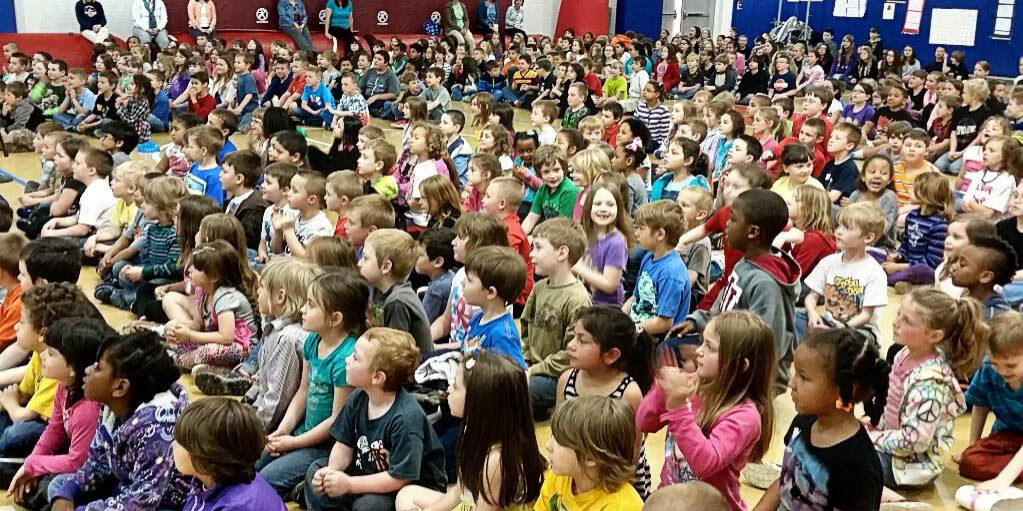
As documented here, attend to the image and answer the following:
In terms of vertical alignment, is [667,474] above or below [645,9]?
below

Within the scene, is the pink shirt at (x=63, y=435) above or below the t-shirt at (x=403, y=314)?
below

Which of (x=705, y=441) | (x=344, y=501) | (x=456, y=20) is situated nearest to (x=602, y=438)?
(x=705, y=441)

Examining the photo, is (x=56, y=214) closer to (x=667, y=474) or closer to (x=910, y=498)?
(x=667, y=474)

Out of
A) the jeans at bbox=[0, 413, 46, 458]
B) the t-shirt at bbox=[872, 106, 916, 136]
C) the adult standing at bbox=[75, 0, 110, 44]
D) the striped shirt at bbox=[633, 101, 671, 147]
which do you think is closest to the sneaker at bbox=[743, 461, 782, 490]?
the jeans at bbox=[0, 413, 46, 458]

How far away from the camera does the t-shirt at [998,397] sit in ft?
13.0

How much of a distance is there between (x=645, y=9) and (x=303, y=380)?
22.3m

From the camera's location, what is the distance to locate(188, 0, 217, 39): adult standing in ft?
61.2

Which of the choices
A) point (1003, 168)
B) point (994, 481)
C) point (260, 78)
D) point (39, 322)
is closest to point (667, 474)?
point (994, 481)

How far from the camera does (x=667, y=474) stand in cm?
337

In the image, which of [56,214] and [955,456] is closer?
[955,456]

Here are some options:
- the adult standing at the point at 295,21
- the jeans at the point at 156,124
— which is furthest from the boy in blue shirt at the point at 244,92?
the adult standing at the point at 295,21

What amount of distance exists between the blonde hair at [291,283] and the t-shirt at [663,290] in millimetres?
1650

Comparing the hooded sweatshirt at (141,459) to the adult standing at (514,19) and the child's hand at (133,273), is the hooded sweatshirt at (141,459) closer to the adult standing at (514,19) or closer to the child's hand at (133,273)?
the child's hand at (133,273)

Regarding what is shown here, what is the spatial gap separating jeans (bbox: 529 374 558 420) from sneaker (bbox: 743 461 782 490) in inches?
37.0
